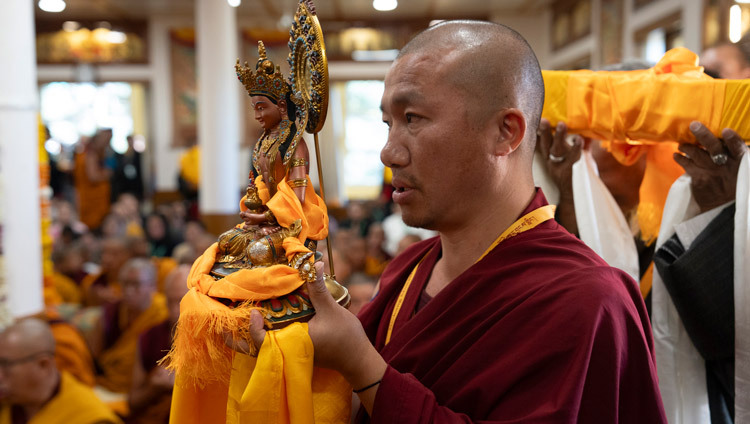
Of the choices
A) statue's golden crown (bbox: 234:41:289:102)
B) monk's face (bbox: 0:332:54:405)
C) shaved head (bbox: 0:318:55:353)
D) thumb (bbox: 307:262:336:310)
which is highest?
statue's golden crown (bbox: 234:41:289:102)

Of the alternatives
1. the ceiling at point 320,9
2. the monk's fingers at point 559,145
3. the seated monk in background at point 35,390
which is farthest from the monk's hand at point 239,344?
the ceiling at point 320,9

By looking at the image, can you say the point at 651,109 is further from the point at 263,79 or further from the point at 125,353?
the point at 125,353

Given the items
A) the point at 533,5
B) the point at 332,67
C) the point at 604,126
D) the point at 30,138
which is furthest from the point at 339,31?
the point at 604,126

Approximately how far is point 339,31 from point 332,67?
653 millimetres

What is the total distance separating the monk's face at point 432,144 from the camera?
4.11 feet

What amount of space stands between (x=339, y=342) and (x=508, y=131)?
0.49 metres

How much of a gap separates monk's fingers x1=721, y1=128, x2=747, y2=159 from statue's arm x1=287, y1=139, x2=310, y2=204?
1.01 meters

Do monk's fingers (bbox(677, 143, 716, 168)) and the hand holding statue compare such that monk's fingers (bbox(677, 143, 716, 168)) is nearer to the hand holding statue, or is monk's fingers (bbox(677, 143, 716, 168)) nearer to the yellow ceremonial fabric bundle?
the yellow ceremonial fabric bundle

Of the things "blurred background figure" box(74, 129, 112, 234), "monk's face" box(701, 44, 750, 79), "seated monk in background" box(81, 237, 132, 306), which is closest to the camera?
"monk's face" box(701, 44, 750, 79)

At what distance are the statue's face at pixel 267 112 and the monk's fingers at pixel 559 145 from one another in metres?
0.88

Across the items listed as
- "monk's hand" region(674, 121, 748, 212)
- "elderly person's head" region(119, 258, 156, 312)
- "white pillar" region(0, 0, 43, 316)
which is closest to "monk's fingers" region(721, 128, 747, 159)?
"monk's hand" region(674, 121, 748, 212)

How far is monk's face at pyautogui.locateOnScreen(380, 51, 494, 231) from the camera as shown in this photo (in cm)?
125

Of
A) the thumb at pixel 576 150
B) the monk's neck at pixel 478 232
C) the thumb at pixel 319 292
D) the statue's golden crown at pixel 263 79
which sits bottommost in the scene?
the thumb at pixel 319 292

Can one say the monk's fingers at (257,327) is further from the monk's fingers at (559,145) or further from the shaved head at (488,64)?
the monk's fingers at (559,145)
